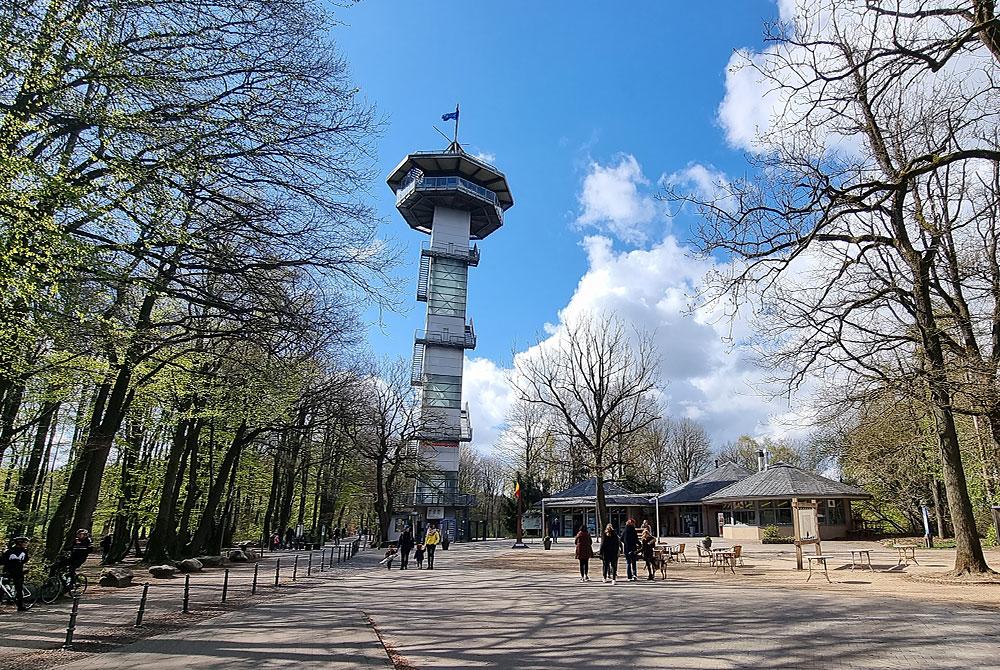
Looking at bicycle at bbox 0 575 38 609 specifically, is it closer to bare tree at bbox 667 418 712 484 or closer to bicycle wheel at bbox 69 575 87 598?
bicycle wheel at bbox 69 575 87 598

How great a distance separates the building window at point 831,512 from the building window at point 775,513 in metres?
1.97

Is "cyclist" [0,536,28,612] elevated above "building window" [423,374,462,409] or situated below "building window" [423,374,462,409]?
below

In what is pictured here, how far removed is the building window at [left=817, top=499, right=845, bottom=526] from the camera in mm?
42125

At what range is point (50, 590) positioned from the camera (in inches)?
569

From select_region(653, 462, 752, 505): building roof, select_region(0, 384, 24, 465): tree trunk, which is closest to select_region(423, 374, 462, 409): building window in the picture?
select_region(653, 462, 752, 505): building roof

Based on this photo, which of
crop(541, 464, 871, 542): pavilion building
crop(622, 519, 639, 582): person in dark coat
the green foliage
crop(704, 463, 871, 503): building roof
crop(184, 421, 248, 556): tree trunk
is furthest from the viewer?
crop(541, 464, 871, 542): pavilion building

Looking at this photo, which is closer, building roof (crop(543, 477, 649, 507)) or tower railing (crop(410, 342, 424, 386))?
building roof (crop(543, 477, 649, 507))

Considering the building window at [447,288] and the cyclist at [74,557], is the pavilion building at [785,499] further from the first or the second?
the cyclist at [74,557]

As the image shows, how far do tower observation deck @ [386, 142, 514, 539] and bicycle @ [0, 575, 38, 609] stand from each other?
36.7 meters

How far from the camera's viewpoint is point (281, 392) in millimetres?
21453

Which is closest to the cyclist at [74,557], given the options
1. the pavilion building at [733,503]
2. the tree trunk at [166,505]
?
the tree trunk at [166,505]

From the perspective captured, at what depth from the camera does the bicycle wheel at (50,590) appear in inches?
559

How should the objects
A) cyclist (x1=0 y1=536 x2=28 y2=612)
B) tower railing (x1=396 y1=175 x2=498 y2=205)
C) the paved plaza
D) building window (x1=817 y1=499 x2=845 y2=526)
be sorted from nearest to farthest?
Answer: the paved plaza < cyclist (x1=0 y1=536 x2=28 y2=612) < building window (x1=817 y1=499 x2=845 y2=526) < tower railing (x1=396 y1=175 x2=498 y2=205)

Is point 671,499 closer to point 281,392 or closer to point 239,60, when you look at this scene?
point 281,392
